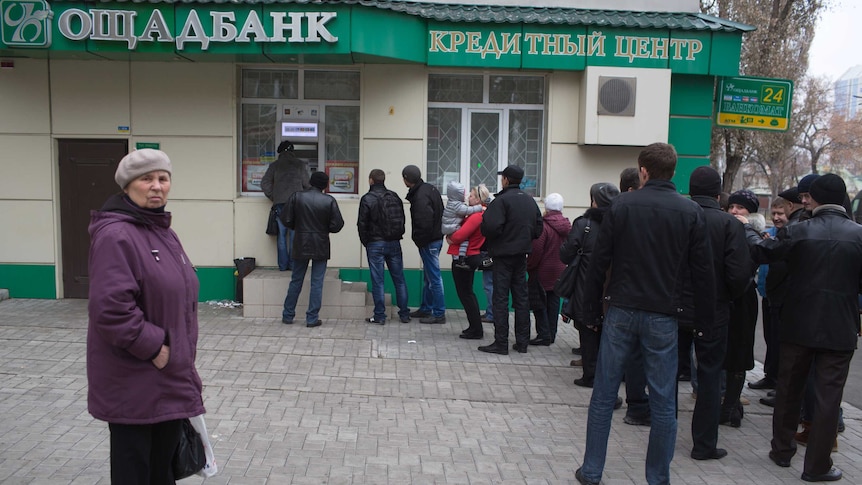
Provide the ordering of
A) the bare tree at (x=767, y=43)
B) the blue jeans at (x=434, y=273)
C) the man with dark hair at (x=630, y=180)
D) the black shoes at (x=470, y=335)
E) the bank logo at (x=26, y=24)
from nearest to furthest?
the man with dark hair at (x=630, y=180)
the black shoes at (x=470, y=335)
the bank logo at (x=26, y=24)
the blue jeans at (x=434, y=273)
the bare tree at (x=767, y=43)

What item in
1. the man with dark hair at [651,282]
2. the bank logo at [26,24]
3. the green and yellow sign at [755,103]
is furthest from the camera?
the green and yellow sign at [755,103]

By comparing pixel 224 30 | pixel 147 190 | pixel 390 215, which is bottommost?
pixel 390 215

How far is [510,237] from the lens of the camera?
7324 mm

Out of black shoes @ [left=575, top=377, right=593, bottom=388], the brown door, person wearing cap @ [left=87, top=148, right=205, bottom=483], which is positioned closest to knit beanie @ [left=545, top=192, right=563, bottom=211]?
black shoes @ [left=575, top=377, right=593, bottom=388]

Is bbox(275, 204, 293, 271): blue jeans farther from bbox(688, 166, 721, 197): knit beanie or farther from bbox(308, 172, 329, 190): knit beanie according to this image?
bbox(688, 166, 721, 197): knit beanie

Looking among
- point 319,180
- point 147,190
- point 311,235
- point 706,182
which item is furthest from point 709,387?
point 319,180

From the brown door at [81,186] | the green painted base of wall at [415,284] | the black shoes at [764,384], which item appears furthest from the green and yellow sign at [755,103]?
the brown door at [81,186]

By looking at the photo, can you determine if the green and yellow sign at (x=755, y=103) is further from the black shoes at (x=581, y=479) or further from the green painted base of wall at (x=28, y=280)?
the green painted base of wall at (x=28, y=280)

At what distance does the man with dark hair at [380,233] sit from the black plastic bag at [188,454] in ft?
17.7

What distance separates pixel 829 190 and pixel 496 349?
3.82 metres

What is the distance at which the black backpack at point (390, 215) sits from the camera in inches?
340

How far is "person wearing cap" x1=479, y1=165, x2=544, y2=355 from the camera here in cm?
732

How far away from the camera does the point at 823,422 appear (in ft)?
15.1

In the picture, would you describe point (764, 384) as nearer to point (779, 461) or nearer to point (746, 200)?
point (779, 461)
